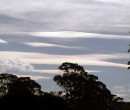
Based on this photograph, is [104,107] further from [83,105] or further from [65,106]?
[65,106]

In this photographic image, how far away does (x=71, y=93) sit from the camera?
110 m

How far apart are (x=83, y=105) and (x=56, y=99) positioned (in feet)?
172

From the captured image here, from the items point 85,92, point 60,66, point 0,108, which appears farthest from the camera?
point 85,92

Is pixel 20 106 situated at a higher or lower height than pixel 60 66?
lower

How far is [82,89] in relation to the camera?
114m

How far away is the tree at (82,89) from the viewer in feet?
357

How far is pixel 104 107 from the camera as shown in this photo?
389 feet

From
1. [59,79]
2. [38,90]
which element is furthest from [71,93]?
[38,90]

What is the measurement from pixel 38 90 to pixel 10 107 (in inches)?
2333

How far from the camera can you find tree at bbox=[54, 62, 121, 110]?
357 ft

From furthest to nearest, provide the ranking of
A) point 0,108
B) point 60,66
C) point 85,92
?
point 85,92
point 60,66
point 0,108

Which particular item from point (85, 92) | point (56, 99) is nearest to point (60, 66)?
point (85, 92)

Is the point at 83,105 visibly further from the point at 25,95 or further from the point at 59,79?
the point at 25,95

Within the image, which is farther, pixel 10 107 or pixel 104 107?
pixel 104 107
